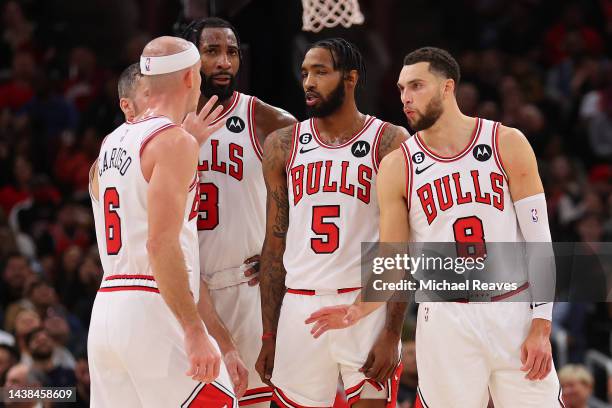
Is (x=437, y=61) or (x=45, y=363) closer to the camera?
(x=437, y=61)

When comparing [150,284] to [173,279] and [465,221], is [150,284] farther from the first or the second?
[465,221]

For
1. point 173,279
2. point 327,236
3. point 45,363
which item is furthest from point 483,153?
point 45,363

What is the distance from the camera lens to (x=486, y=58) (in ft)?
49.5

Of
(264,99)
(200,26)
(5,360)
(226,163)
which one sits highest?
(200,26)

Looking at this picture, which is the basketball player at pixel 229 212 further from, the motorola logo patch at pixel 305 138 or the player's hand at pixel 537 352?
the player's hand at pixel 537 352

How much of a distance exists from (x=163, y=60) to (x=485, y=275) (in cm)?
211

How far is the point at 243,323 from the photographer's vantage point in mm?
6758

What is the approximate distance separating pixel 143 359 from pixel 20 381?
11.4 ft

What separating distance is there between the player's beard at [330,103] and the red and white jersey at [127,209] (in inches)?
41.7

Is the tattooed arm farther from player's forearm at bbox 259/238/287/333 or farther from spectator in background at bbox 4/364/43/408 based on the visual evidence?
spectator in background at bbox 4/364/43/408

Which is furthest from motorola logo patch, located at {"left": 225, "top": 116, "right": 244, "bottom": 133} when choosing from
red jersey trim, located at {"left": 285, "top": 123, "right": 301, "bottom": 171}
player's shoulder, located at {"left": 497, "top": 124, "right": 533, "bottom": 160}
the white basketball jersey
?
player's shoulder, located at {"left": 497, "top": 124, "right": 533, "bottom": 160}

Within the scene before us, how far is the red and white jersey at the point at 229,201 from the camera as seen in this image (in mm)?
6727

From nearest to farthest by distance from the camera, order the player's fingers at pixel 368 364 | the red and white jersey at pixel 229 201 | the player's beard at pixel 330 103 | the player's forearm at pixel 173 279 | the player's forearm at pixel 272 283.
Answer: the player's forearm at pixel 173 279
the player's fingers at pixel 368 364
the player's beard at pixel 330 103
the player's forearm at pixel 272 283
the red and white jersey at pixel 229 201

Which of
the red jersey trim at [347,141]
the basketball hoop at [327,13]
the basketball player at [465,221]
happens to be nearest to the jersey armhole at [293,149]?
the red jersey trim at [347,141]
